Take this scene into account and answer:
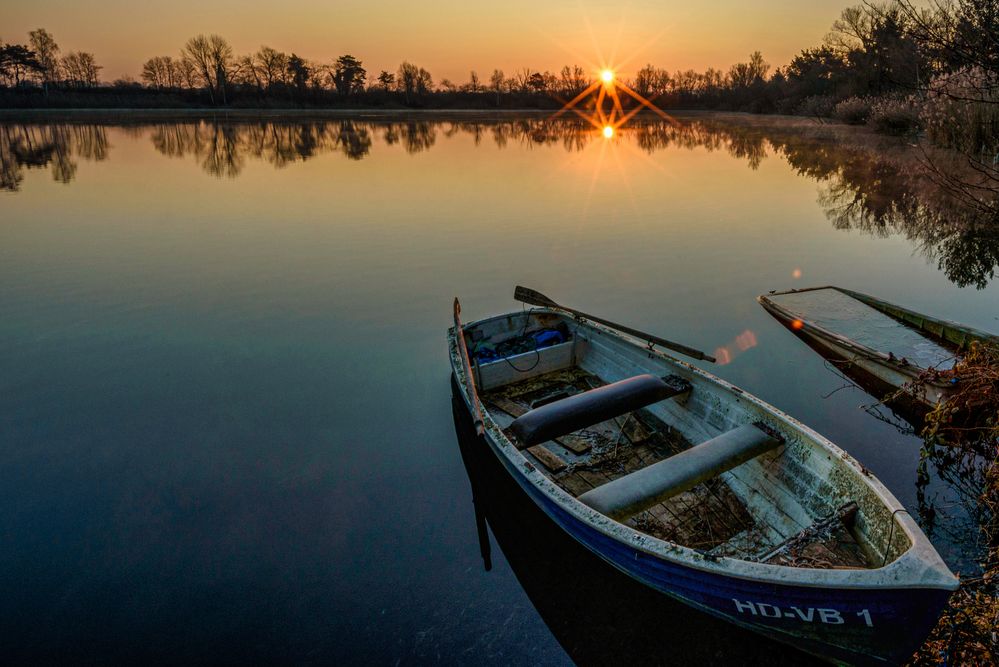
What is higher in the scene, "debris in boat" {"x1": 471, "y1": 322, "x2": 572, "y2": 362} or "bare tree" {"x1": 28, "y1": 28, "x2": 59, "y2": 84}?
"bare tree" {"x1": 28, "y1": 28, "x2": 59, "y2": 84}

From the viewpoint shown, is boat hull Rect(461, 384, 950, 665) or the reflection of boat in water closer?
boat hull Rect(461, 384, 950, 665)

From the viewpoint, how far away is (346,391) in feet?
35.3

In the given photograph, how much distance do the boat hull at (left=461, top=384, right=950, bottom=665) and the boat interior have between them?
456 millimetres

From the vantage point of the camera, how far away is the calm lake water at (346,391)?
599cm

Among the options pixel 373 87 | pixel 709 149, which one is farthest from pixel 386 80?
pixel 709 149

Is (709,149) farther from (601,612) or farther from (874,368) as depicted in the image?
(601,612)

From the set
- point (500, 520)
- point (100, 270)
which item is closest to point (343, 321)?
point (500, 520)

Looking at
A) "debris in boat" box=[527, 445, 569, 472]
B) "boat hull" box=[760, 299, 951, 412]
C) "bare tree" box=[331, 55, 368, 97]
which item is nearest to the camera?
"debris in boat" box=[527, 445, 569, 472]

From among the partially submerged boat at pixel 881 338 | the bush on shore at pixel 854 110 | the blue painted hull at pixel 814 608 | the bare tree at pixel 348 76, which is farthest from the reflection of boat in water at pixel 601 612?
the bare tree at pixel 348 76

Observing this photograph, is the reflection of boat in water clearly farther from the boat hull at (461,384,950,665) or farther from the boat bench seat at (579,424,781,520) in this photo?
the boat bench seat at (579,424,781,520)

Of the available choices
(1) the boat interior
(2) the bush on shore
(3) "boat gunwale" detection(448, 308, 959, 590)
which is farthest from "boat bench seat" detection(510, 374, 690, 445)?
(2) the bush on shore

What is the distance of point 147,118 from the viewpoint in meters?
79.0

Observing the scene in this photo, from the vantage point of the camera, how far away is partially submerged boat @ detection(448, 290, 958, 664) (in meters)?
4.42

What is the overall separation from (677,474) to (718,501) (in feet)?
4.25
